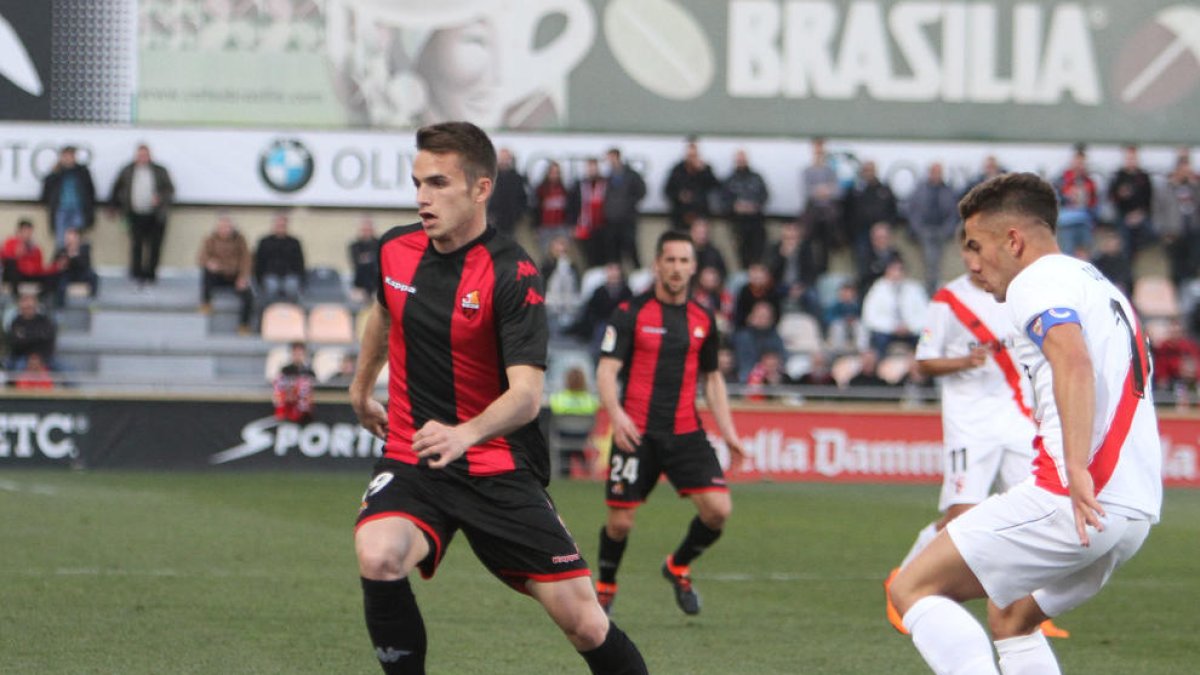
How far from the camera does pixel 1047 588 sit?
19.6ft

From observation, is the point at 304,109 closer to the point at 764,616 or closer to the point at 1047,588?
the point at 764,616

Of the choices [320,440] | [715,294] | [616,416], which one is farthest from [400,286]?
[715,294]

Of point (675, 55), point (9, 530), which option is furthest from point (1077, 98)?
point (9, 530)

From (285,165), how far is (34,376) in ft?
22.2

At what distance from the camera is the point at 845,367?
24469mm

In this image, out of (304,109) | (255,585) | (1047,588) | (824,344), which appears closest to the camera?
(1047,588)

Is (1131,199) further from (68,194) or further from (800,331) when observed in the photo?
(68,194)

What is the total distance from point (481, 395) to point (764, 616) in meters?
4.29

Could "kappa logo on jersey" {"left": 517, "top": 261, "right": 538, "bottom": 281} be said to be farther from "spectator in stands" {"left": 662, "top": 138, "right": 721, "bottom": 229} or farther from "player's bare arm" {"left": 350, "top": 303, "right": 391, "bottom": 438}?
"spectator in stands" {"left": 662, "top": 138, "right": 721, "bottom": 229}

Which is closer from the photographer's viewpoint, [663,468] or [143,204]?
[663,468]

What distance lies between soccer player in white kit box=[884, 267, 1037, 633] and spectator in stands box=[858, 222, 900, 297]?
1559 cm

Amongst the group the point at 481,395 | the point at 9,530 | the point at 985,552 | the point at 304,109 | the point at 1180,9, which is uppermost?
the point at 1180,9

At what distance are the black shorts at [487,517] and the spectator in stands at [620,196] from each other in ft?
63.9

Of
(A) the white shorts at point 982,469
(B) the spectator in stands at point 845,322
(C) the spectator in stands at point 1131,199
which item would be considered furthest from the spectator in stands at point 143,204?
(A) the white shorts at point 982,469
